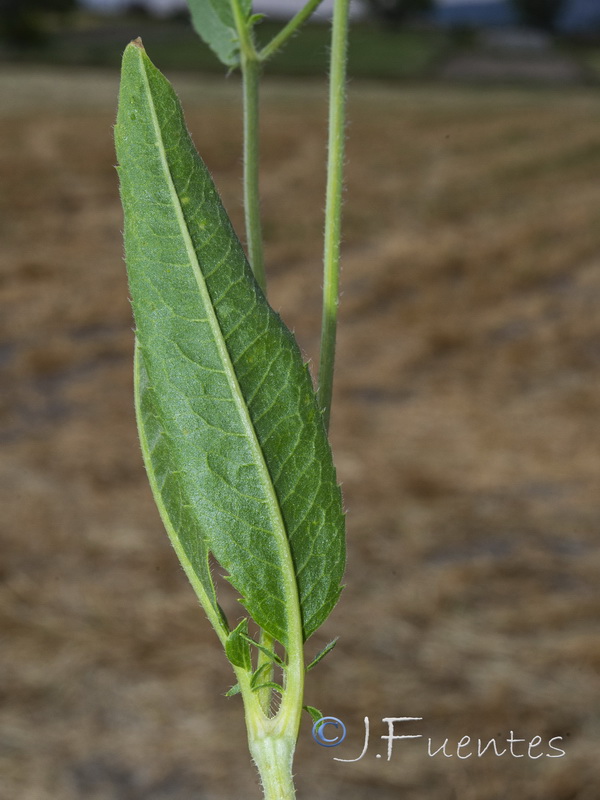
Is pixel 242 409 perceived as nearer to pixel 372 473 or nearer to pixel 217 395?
pixel 217 395

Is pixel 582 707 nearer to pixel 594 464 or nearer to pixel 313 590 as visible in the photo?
pixel 594 464

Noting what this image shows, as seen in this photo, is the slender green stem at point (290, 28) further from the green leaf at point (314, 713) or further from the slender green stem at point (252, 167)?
the green leaf at point (314, 713)

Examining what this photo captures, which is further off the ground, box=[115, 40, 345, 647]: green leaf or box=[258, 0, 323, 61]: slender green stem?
box=[258, 0, 323, 61]: slender green stem

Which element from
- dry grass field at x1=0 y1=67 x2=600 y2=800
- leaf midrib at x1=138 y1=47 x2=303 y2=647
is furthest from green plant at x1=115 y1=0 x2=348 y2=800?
dry grass field at x1=0 y1=67 x2=600 y2=800

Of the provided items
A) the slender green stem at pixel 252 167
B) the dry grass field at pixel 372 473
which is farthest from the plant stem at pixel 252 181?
the dry grass field at pixel 372 473

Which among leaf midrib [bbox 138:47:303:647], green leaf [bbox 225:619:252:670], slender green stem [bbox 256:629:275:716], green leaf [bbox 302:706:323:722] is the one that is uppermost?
leaf midrib [bbox 138:47:303:647]

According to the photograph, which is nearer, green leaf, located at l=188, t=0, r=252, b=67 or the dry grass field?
green leaf, located at l=188, t=0, r=252, b=67

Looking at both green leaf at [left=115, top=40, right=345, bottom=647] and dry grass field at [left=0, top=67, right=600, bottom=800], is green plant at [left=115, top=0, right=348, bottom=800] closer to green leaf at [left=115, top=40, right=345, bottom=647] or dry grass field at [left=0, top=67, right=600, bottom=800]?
green leaf at [left=115, top=40, right=345, bottom=647]
